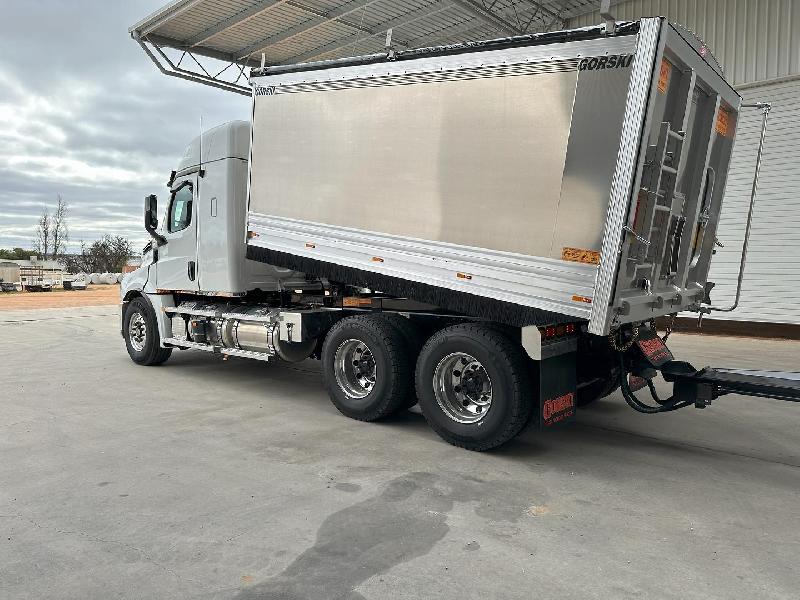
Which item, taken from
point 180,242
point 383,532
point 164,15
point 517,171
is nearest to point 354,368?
point 517,171

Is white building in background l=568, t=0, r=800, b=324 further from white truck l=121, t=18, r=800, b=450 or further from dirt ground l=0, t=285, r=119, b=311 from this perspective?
dirt ground l=0, t=285, r=119, b=311

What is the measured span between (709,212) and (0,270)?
41977 mm

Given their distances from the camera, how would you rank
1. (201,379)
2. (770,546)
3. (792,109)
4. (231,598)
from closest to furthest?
(231,598)
(770,546)
(201,379)
(792,109)

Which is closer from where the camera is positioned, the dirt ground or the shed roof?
the shed roof

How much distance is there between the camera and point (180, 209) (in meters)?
8.50

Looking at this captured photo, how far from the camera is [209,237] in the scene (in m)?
7.91

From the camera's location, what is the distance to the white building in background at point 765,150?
42.8 ft

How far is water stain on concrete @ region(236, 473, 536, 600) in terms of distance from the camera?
3123 mm

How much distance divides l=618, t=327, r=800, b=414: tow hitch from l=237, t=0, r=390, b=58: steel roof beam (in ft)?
34.2

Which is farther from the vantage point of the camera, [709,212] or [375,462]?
[709,212]

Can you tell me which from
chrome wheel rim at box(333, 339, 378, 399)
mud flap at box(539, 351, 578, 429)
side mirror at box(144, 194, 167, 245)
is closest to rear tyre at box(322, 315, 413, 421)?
chrome wheel rim at box(333, 339, 378, 399)

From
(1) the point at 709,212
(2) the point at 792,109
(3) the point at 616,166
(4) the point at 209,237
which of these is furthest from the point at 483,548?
(2) the point at 792,109

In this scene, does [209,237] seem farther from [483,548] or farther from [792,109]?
[792,109]

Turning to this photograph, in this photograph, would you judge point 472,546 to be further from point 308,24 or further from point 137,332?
point 308,24
